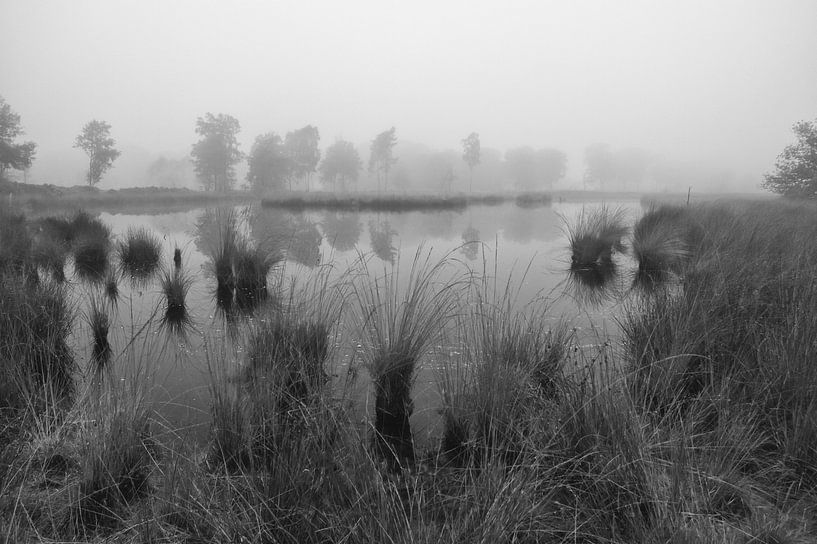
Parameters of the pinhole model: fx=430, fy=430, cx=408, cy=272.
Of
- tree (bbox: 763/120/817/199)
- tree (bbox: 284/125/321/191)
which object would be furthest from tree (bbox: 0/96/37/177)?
tree (bbox: 763/120/817/199)

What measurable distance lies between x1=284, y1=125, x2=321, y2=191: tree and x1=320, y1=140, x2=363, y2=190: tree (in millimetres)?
2018

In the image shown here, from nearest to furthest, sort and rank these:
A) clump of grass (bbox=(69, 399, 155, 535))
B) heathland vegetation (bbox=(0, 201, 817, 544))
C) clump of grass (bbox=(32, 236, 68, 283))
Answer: heathland vegetation (bbox=(0, 201, 817, 544)) < clump of grass (bbox=(69, 399, 155, 535)) < clump of grass (bbox=(32, 236, 68, 283))

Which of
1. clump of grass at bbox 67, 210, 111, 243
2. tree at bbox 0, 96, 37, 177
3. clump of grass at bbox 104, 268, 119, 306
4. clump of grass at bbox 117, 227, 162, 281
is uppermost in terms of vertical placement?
tree at bbox 0, 96, 37, 177

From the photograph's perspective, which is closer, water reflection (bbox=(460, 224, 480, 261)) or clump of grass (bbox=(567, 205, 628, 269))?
clump of grass (bbox=(567, 205, 628, 269))

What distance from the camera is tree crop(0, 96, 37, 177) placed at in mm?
23422

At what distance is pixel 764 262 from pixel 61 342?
5.61m

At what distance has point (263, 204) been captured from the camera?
82.3 feet

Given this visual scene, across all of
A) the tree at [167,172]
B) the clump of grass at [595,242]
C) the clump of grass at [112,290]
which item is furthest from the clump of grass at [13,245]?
the tree at [167,172]

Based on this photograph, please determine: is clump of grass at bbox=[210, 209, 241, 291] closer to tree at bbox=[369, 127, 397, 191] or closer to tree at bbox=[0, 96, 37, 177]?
tree at bbox=[0, 96, 37, 177]

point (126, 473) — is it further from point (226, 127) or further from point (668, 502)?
point (226, 127)

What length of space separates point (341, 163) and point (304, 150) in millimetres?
4650

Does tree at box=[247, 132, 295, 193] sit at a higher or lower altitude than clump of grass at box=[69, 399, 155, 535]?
higher

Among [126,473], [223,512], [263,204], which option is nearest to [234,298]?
[126,473]

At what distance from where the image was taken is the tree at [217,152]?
4291cm
